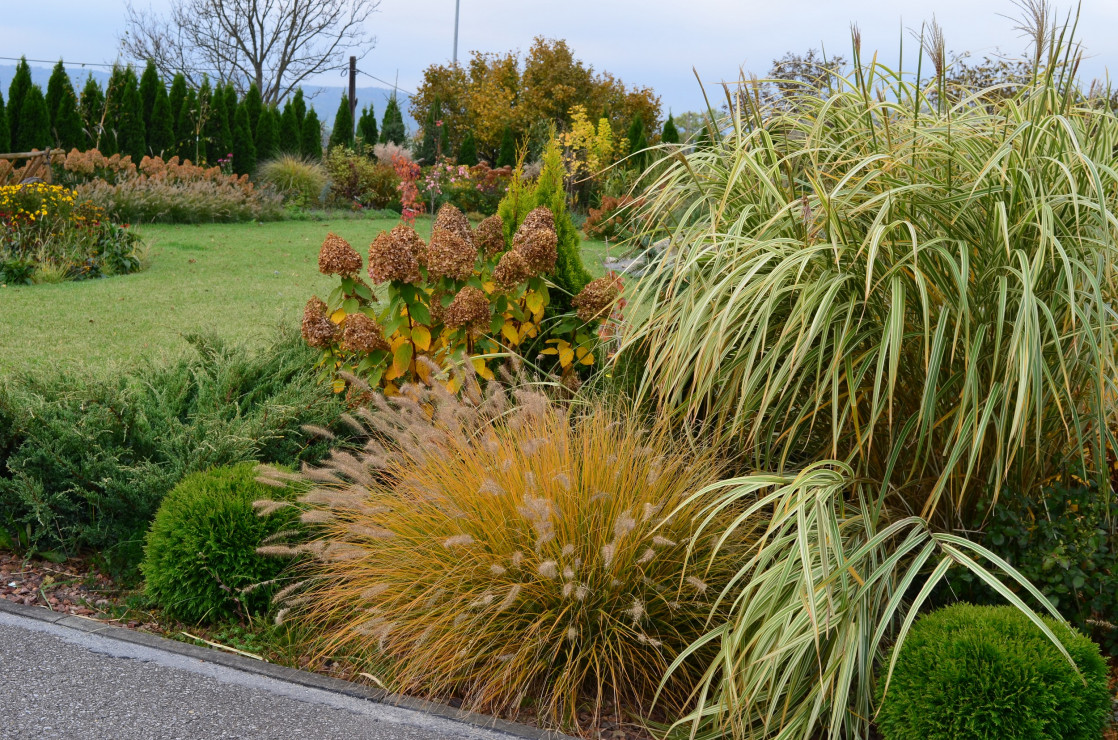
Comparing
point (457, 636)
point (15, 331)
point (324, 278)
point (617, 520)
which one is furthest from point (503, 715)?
point (324, 278)

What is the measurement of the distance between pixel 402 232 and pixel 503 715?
2.08m

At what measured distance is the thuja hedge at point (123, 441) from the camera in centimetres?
330

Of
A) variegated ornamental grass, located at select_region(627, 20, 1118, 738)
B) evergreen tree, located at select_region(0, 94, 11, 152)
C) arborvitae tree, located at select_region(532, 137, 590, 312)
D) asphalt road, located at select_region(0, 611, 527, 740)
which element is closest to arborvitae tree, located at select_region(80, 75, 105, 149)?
evergreen tree, located at select_region(0, 94, 11, 152)

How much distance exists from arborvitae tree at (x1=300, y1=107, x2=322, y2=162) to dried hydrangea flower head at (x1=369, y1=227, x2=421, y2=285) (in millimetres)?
16683

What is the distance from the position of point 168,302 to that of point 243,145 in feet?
36.2

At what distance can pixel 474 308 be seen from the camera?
377cm

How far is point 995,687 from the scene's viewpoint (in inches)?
81.1

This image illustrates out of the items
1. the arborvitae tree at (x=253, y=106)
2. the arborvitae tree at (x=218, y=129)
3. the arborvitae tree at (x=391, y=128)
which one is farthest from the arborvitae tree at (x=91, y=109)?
the arborvitae tree at (x=391, y=128)

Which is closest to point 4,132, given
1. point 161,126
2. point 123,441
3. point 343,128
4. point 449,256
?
point 161,126

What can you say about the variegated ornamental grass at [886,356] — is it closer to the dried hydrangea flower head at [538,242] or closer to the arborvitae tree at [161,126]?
the dried hydrangea flower head at [538,242]

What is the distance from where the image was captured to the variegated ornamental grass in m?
2.31

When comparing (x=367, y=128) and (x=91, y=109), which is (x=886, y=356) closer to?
(x=91, y=109)

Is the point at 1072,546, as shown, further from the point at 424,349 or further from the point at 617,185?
the point at 617,185

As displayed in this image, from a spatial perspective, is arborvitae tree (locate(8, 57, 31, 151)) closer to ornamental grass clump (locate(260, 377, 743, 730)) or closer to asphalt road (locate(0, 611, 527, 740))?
asphalt road (locate(0, 611, 527, 740))
